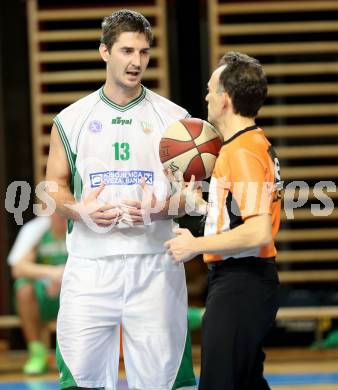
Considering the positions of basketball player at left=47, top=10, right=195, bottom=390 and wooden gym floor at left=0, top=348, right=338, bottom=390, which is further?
wooden gym floor at left=0, top=348, right=338, bottom=390

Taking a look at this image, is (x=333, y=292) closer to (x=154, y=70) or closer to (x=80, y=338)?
(x=154, y=70)

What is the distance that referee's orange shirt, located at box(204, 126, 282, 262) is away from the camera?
3.76 metres

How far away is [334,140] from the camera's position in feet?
29.9

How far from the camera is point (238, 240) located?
371cm

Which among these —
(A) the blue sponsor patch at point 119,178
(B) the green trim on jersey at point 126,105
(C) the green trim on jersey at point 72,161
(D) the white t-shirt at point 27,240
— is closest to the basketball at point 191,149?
(A) the blue sponsor patch at point 119,178

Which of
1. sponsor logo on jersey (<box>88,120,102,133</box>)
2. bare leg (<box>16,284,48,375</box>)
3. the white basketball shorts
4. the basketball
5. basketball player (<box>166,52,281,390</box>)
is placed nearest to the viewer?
basketball player (<box>166,52,281,390</box>)

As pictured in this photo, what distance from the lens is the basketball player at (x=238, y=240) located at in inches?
148

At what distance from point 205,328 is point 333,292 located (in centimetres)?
516

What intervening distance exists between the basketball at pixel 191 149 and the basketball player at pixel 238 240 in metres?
0.31

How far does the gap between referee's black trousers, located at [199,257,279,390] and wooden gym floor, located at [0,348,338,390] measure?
2.97 m

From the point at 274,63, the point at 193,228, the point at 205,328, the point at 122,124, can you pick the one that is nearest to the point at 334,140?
the point at 274,63

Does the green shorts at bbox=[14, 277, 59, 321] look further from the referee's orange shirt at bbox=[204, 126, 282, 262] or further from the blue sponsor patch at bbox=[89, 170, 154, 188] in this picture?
the referee's orange shirt at bbox=[204, 126, 282, 262]

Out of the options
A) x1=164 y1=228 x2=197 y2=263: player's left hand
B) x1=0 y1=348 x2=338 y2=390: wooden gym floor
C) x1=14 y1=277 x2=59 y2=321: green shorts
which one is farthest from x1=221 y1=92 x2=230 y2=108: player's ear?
x1=14 y1=277 x2=59 y2=321: green shorts

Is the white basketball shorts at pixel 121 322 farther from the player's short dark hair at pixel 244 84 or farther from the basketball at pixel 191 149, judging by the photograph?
the player's short dark hair at pixel 244 84
